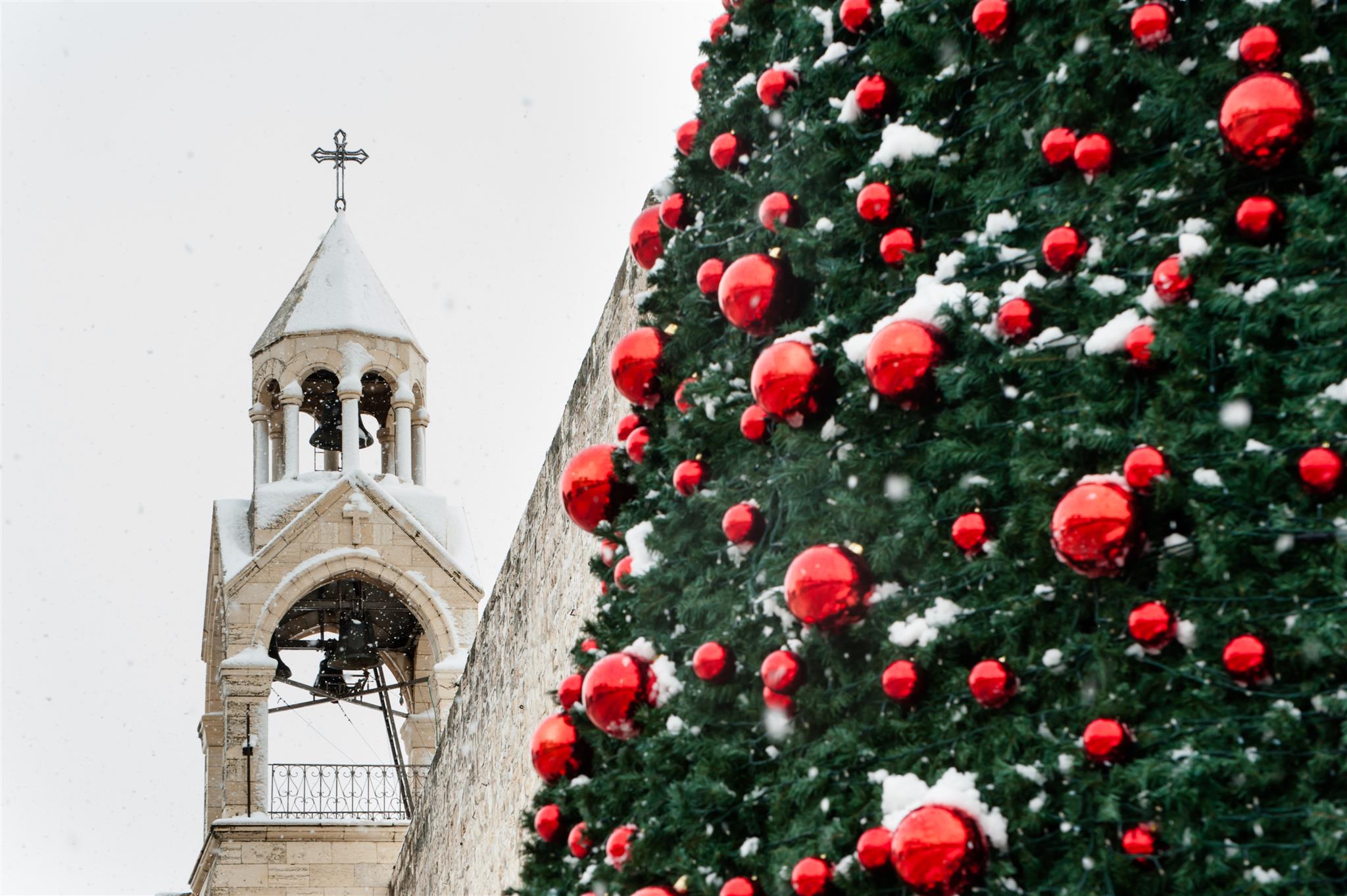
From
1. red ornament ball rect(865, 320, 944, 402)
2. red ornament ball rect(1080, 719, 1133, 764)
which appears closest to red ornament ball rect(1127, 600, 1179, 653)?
red ornament ball rect(1080, 719, 1133, 764)

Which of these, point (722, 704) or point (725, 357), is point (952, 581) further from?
point (725, 357)

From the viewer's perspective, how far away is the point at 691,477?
337cm

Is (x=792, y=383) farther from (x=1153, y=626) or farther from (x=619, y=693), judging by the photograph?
(x=1153, y=626)

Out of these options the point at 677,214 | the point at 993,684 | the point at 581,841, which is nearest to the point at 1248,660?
the point at 993,684

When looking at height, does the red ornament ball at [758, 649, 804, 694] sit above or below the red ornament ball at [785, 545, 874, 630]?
below

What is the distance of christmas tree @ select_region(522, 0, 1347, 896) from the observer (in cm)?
257

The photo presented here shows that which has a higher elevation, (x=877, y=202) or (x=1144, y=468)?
(x=877, y=202)

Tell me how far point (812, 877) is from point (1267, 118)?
4.23ft

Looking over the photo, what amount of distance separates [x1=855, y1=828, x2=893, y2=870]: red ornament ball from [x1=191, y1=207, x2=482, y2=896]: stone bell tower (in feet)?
39.8

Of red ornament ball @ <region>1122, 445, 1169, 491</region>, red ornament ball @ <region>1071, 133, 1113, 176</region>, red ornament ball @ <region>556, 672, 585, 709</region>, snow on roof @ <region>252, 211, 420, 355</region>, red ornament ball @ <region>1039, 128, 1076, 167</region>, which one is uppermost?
snow on roof @ <region>252, 211, 420, 355</region>

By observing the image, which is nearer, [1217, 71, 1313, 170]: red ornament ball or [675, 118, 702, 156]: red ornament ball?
[1217, 71, 1313, 170]: red ornament ball

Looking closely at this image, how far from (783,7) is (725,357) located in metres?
0.69

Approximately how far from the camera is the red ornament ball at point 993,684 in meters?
2.71

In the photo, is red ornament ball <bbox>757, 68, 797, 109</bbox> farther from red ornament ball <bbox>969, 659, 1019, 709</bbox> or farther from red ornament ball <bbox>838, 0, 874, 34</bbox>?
red ornament ball <bbox>969, 659, 1019, 709</bbox>
